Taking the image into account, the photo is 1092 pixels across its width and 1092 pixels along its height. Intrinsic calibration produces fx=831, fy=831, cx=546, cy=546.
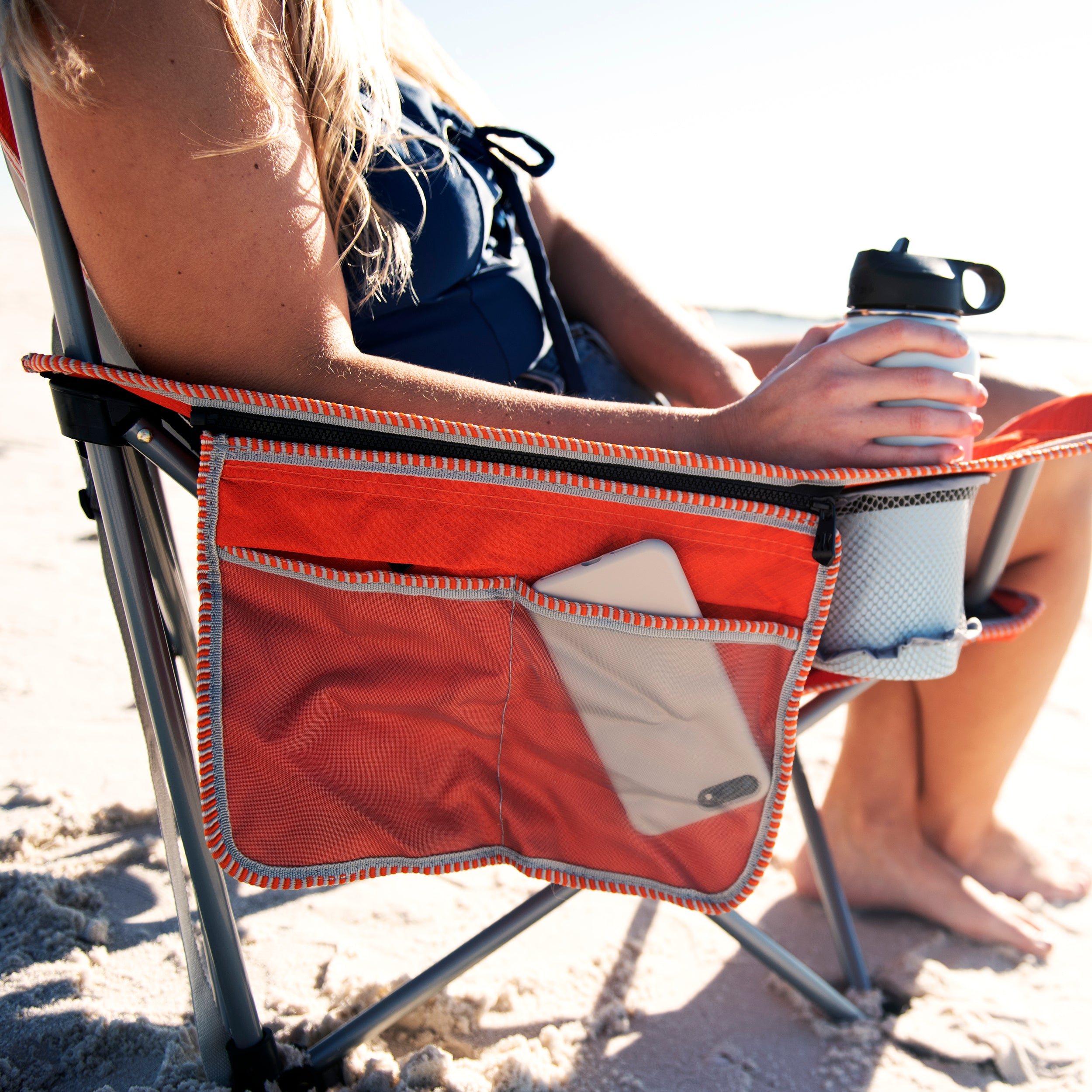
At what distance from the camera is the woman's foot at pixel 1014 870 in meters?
1.63

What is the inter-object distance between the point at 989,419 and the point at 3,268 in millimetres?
14039

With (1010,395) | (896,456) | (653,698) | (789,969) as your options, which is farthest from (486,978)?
(1010,395)

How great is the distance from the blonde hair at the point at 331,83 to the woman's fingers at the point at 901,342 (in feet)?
1.85

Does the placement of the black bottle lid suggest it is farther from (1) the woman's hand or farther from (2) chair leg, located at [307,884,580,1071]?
(2) chair leg, located at [307,884,580,1071]

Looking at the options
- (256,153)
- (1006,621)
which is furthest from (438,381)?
(1006,621)

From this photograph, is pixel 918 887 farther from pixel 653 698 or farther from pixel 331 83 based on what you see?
pixel 331 83

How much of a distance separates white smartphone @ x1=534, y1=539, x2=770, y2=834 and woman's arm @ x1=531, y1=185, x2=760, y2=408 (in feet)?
1.97

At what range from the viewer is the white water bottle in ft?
2.89

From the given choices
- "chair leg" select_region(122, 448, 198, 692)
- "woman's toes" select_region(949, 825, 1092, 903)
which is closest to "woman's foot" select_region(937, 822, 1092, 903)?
"woman's toes" select_region(949, 825, 1092, 903)

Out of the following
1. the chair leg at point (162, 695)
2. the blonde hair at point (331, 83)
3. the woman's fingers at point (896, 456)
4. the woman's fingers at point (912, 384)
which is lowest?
the chair leg at point (162, 695)

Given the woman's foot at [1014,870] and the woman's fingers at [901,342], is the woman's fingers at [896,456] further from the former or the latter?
the woman's foot at [1014,870]

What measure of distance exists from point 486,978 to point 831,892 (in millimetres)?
589

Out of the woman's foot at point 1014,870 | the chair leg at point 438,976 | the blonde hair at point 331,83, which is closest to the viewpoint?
the blonde hair at point 331,83

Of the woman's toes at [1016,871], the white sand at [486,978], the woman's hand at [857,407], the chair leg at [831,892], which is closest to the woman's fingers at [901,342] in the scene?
the woman's hand at [857,407]
